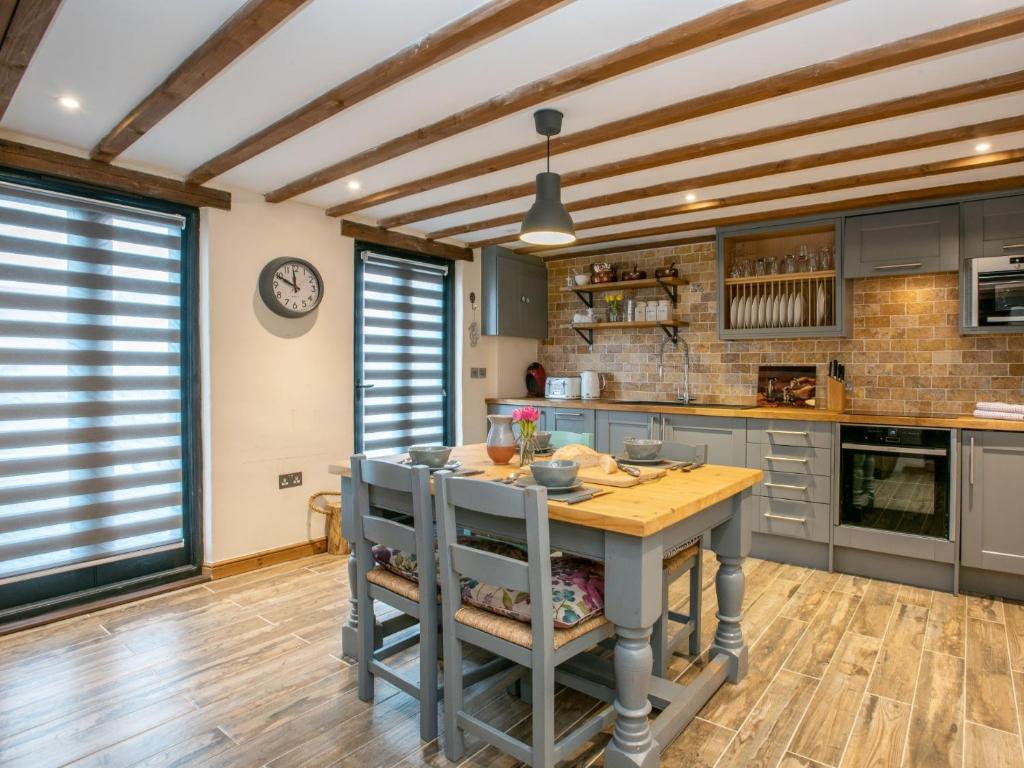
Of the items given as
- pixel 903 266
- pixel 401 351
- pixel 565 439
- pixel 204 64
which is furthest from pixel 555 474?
pixel 903 266

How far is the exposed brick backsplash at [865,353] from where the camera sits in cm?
383

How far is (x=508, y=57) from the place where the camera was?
2.12 metres

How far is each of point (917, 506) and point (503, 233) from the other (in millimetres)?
3434

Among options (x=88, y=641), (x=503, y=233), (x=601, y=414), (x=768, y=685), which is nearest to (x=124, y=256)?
(x=88, y=641)

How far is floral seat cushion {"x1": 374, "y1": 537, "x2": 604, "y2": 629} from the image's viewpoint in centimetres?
180

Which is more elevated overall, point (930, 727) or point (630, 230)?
point (630, 230)

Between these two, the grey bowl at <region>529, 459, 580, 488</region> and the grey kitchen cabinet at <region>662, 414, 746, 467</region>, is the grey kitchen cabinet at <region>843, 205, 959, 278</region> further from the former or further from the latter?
the grey bowl at <region>529, 459, 580, 488</region>

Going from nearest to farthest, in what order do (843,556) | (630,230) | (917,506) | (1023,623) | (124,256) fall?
1. (1023,623)
2. (124,256)
3. (917,506)
4. (843,556)
5. (630,230)

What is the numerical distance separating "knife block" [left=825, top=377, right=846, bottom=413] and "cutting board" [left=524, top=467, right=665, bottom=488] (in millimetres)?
2484

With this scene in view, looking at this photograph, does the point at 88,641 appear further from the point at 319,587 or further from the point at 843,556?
the point at 843,556

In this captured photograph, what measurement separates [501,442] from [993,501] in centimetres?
287

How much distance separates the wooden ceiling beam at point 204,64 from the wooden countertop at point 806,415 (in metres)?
3.38

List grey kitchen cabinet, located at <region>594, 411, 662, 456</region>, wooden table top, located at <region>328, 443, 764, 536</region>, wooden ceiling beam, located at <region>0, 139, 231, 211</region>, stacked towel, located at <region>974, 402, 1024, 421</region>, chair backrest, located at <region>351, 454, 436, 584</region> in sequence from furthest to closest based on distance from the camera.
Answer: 1. grey kitchen cabinet, located at <region>594, 411, 662, 456</region>
2. stacked towel, located at <region>974, 402, 1024, 421</region>
3. wooden ceiling beam, located at <region>0, 139, 231, 211</region>
4. chair backrest, located at <region>351, 454, 436, 584</region>
5. wooden table top, located at <region>328, 443, 764, 536</region>

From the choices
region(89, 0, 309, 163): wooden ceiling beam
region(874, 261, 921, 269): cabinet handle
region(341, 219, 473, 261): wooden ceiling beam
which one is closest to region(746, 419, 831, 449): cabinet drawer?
region(874, 261, 921, 269): cabinet handle
